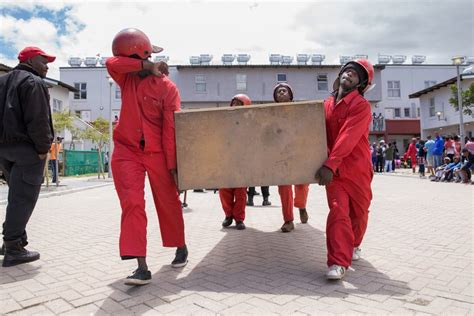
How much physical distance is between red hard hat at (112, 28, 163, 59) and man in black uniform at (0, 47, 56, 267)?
1.14m

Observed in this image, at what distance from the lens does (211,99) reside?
117 ft

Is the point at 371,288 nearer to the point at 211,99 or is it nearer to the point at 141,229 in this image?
the point at 141,229

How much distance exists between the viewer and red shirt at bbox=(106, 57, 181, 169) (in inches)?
136

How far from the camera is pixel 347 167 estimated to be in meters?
3.56

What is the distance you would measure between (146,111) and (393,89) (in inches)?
1577

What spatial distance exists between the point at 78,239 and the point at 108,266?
63.0 inches

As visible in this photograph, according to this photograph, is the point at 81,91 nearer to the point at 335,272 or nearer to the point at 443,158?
the point at 443,158

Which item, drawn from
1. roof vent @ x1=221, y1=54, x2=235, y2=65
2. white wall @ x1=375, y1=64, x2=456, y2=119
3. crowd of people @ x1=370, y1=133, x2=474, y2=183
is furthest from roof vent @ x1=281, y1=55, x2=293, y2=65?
crowd of people @ x1=370, y1=133, x2=474, y2=183

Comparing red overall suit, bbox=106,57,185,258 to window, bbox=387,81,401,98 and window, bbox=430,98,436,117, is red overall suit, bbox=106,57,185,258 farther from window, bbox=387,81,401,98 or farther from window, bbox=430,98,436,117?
window, bbox=387,81,401,98

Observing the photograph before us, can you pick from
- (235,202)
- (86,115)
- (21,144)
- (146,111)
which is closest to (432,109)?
(86,115)

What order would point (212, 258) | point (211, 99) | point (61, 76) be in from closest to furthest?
point (212, 258) → point (211, 99) → point (61, 76)

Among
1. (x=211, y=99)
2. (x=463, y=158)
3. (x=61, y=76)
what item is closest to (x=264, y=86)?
(x=211, y=99)

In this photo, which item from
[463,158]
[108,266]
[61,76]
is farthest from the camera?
[61,76]

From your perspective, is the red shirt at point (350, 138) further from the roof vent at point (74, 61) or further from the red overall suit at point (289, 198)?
the roof vent at point (74, 61)
